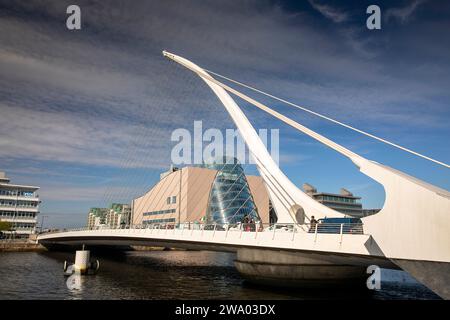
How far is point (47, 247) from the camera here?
77.5 meters

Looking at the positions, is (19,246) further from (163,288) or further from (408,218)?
(408,218)

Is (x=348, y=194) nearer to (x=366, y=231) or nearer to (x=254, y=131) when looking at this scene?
(x=254, y=131)

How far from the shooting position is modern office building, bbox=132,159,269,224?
308 feet

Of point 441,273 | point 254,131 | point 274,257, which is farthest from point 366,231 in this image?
point 254,131

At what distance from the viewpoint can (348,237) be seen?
61.8ft

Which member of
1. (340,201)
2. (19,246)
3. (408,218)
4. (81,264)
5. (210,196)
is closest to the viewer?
(408,218)

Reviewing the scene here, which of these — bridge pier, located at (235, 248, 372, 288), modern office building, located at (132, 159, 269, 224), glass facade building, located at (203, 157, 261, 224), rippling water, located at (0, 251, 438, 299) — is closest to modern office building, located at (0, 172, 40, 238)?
modern office building, located at (132, 159, 269, 224)

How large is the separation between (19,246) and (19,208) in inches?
1067

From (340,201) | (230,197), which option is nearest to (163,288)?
(230,197)

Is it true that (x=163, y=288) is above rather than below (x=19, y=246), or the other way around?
above

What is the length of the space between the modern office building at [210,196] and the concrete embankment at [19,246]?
27045mm

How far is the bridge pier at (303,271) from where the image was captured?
2617 cm

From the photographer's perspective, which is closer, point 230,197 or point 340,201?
point 230,197

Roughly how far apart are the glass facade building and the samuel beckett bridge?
56.8 metres
